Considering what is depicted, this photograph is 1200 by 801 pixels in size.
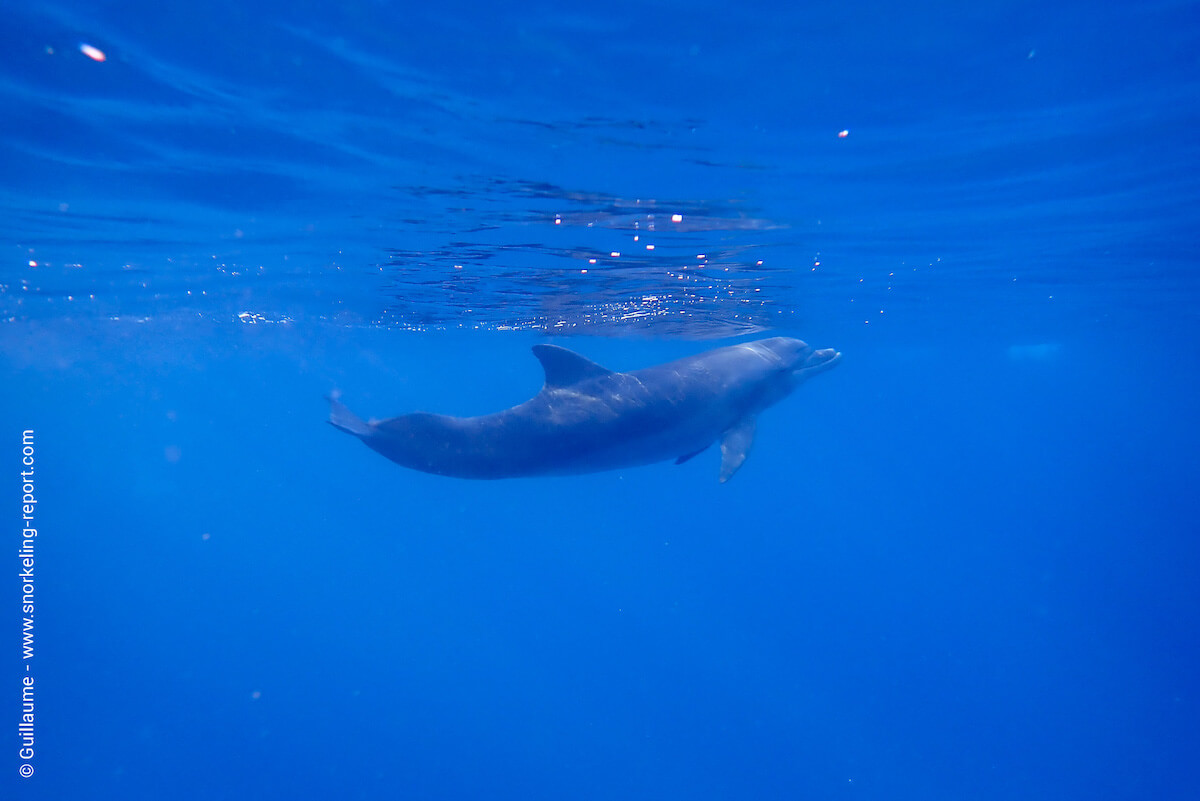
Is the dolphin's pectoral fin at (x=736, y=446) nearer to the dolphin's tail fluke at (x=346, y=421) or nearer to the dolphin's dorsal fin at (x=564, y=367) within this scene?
the dolphin's dorsal fin at (x=564, y=367)

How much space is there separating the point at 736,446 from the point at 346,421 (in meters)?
5.22

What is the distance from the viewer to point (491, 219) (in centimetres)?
1200

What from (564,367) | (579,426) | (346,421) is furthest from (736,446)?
(346,421)

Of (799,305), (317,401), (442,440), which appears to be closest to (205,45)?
(442,440)

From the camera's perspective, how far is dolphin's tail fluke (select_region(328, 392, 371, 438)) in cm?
764

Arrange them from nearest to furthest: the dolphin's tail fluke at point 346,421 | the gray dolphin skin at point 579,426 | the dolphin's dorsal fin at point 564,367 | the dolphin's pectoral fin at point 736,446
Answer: the gray dolphin skin at point 579,426 → the dolphin's tail fluke at point 346,421 → the dolphin's dorsal fin at point 564,367 → the dolphin's pectoral fin at point 736,446

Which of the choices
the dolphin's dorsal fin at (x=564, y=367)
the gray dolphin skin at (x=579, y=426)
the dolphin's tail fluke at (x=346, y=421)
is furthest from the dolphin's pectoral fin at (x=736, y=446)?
the dolphin's tail fluke at (x=346, y=421)

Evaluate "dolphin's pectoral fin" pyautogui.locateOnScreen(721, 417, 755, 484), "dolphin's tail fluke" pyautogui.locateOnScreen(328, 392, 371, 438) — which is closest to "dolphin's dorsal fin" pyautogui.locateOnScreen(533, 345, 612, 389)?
"dolphin's pectoral fin" pyautogui.locateOnScreen(721, 417, 755, 484)

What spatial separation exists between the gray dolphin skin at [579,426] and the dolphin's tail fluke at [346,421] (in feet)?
0.04

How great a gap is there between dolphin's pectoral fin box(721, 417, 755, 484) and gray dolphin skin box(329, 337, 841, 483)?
2 cm

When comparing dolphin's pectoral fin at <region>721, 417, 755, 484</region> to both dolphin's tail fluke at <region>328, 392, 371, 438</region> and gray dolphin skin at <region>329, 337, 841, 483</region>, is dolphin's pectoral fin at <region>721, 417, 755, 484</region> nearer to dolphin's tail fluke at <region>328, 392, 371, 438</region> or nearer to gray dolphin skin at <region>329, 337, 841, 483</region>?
gray dolphin skin at <region>329, 337, 841, 483</region>

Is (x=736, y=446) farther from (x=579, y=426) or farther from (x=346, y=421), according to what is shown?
(x=346, y=421)

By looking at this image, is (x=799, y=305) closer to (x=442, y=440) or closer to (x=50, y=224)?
(x=442, y=440)

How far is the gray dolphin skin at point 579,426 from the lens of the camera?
24.6 feet
